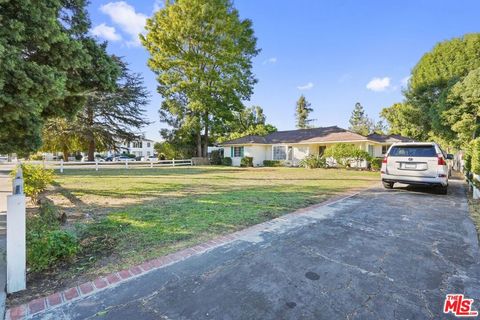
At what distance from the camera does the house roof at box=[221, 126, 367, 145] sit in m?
22.9

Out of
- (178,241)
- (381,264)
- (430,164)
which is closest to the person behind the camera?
(381,264)

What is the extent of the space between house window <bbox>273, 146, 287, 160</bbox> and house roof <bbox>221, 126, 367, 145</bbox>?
0.74 meters

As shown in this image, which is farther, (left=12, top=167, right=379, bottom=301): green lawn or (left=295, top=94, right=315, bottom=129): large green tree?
(left=295, top=94, right=315, bottom=129): large green tree

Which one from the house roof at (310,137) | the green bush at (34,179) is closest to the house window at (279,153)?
the house roof at (310,137)

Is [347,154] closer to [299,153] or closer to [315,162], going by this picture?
→ [315,162]

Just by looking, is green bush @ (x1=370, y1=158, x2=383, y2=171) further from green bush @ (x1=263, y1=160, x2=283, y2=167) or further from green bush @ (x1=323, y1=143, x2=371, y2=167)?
green bush @ (x1=263, y1=160, x2=283, y2=167)

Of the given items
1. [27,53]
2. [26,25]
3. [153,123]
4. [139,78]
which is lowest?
[27,53]

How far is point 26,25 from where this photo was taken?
3.77 m

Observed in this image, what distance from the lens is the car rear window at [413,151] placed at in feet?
26.2

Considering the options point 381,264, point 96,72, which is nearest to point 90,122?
point 96,72

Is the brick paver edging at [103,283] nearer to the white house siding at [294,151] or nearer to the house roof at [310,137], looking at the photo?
the house roof at [310,137]

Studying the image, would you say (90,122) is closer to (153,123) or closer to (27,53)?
(153,123)

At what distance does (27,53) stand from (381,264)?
6.41m

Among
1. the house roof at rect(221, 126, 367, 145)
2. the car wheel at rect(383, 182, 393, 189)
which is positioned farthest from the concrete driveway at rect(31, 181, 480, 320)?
the house roof at rect(221, 126, 367, 145)
